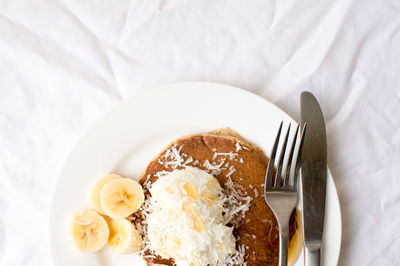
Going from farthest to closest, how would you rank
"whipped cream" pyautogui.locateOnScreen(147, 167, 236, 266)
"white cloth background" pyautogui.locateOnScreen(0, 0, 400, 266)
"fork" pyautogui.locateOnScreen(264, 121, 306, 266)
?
"white cloth background" pyautogui.locateOnScreen(0, 0, 400, 266) < "fork" pyautogui.locateOnScreen(264, 121, 306, 266) < "whipped cream" pyautogui.locateOnScreen(147, 167, 236, 266)

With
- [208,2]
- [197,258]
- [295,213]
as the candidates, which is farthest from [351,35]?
[197,258]

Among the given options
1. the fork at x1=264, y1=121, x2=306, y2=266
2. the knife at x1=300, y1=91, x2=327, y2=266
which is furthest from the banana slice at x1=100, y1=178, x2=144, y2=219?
the knife at x1=300, y1=91, x2=327, y2=266

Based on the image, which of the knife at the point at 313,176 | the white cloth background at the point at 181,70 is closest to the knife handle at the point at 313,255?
the knife at the point at 313,176

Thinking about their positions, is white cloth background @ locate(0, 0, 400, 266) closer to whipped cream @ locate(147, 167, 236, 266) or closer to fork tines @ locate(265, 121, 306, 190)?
fork tines @ locate(265, 121, 306, 190)

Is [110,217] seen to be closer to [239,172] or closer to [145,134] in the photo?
[145,134]

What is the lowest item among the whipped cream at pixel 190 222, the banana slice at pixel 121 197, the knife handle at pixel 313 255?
the knife handle at pixel 313 255

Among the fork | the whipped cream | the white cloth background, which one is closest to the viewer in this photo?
the whipped cream

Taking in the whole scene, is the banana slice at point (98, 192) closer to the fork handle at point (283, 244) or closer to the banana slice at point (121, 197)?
the banana slice at point (121, 197)

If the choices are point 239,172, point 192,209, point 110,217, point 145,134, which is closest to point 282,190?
point 239,172
